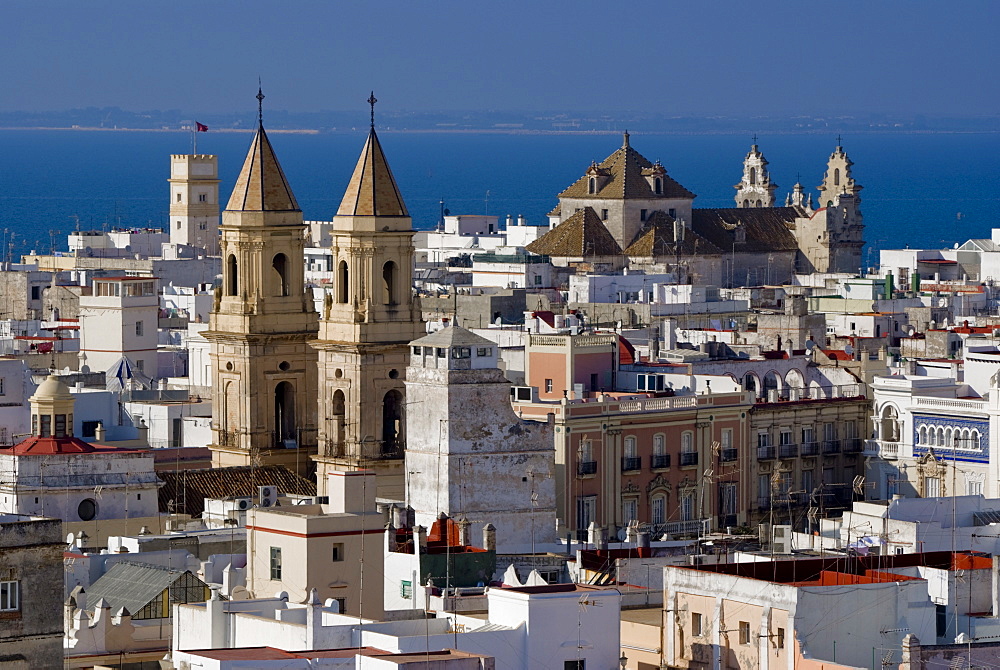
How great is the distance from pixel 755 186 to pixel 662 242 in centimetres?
2423

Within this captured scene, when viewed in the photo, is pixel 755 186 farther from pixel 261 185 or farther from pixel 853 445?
pixel 261 185

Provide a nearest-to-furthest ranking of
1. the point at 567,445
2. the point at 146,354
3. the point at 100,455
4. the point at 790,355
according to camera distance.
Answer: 1. the point at 100,455
2. the point at 567,445
3. the point at 790,355
4. the point at 146,354

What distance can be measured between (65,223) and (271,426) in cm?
12567

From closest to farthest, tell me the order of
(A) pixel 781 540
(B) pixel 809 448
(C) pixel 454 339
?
(A) pixel 781 540, (C) pixel 454 339, (B) pixel 809 448

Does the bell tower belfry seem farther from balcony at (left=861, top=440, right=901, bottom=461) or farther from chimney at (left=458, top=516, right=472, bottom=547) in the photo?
chimney at (left=458, top=516, right=472, bottom=547)

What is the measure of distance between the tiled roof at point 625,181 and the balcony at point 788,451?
153ft

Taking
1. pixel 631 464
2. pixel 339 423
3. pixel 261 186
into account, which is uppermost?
pixel 261 186

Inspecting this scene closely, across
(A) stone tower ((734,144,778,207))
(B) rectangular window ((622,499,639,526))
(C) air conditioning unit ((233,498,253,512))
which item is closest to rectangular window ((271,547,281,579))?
(C) air conditioning unit ((233,498,253,512))

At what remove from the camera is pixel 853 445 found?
189ft

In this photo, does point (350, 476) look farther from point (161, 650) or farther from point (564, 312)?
point (564, 312)

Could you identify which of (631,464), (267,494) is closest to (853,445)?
(631,464)

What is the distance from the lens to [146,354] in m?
73.6

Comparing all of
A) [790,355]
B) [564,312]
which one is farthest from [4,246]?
[790,355]

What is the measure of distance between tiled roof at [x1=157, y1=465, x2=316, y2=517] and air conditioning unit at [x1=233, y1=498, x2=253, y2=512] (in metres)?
1.33
